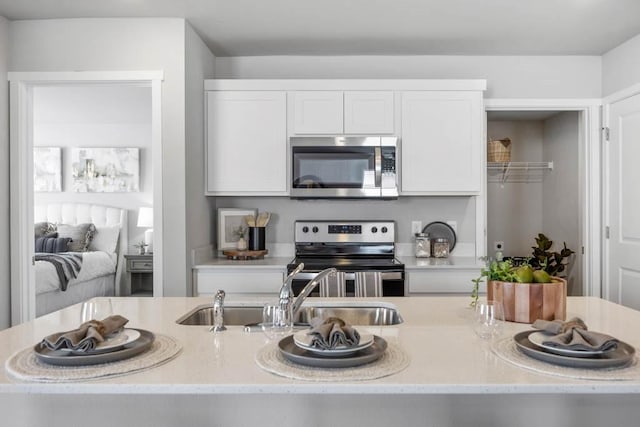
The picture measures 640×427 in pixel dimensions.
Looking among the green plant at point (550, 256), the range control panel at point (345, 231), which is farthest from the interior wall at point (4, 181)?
the green plant at point (550, 256)

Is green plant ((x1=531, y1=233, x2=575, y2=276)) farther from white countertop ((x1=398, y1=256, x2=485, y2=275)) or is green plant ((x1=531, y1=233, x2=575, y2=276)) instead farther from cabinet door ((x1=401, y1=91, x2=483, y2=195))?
cabinet door ((x1=401, y1=91, x2=483, y2=195))

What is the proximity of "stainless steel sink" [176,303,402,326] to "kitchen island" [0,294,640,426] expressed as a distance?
325 millimetres

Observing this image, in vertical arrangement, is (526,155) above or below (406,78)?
below

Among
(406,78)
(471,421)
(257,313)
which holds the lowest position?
(471,421)

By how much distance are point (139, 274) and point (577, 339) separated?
220 inches

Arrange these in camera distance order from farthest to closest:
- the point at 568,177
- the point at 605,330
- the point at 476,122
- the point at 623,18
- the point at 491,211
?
1. the point at 491,211
2. the point at 568,177
3. the point at 476,122
4. the point at 623,18
5. the point at 605,330

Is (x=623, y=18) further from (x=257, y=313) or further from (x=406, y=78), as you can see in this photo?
(x=257, y=313)

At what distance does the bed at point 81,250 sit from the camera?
4570 millimetres

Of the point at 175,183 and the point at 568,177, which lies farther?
the point at 568,177

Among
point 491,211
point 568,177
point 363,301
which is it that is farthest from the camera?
point 491,211

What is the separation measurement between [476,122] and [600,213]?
1.22 m

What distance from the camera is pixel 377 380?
107 cm

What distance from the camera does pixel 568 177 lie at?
4086mm

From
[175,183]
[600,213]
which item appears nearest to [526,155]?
[600,213]
